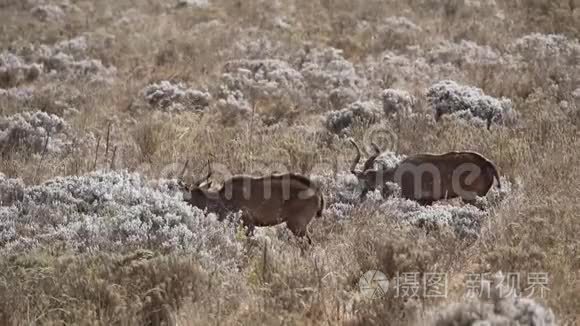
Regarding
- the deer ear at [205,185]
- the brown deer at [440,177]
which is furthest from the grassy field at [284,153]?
the deer ear at [205,185]

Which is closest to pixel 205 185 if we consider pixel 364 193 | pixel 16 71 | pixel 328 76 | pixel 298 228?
pixel 298 228

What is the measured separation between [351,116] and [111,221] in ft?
17.5

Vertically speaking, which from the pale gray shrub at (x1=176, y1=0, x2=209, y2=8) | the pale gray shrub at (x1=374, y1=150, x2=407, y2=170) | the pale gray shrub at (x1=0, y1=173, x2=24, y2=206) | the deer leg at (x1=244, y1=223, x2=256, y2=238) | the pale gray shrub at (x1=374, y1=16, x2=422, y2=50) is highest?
the pale gray shrub at (x1=176, y1=0, x2=209, y2=8)

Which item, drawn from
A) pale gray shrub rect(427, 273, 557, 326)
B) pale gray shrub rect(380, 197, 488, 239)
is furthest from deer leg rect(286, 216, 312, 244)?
pale gray shrub rect(427, 273, 557, 326)

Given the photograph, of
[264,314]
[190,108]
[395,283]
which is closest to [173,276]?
[264,314]

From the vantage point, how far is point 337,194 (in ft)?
23.1

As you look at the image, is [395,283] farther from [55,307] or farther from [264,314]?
[55,307]

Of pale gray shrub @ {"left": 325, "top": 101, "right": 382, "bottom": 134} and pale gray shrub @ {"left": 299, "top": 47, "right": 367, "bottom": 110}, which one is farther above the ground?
pale gray shrub @ {"left": 299, "top": 47, "right": 367, "bottom": 110}

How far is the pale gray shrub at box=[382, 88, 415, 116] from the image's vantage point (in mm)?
10594

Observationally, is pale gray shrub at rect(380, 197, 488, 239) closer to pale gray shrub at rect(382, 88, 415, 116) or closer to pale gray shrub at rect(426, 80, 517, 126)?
pale gray shrub at rect(426, 80, 517, 126)

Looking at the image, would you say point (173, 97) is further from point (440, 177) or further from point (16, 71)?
point (440, 177)

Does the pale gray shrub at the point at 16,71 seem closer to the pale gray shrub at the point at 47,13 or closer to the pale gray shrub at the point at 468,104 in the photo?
the pale gray shrub at the point at 47,13

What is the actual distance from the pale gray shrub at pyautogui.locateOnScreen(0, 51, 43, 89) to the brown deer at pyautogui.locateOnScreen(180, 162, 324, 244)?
29.1 ft

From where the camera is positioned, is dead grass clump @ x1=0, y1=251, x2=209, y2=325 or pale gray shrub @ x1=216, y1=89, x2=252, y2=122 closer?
dead grass clump @ x1=0, y1=251, x2=209, y2=325
